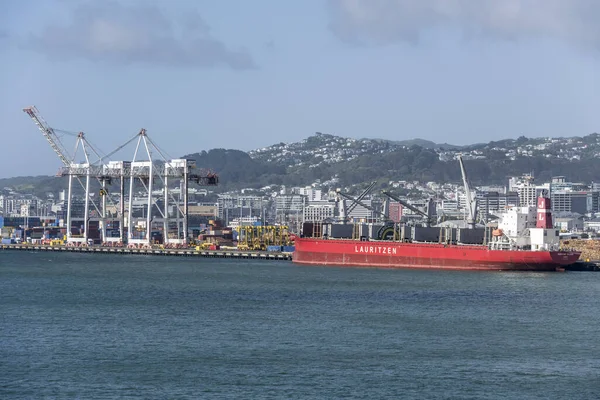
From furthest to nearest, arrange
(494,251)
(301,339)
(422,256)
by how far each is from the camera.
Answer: (422,256), (494,251), (301,339)

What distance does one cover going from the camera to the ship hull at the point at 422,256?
5684 centimetres

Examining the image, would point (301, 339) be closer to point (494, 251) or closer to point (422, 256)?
point (494, 251)

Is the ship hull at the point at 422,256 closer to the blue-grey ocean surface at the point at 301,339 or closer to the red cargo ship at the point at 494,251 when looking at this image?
the red cargo ship at the point at 494,251

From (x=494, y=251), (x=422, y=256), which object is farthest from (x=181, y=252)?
(x=494, y=251)

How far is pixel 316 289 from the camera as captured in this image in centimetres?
4594

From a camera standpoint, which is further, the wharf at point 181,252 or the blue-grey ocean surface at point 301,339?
the wharf at point 181,252

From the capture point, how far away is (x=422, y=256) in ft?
201

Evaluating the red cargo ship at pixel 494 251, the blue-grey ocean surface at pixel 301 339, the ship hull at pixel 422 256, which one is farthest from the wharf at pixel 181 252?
the blue-grey ocean surface at pixel 301 339

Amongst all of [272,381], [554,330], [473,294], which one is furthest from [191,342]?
[473,294]

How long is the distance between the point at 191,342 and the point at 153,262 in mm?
Result: 43045

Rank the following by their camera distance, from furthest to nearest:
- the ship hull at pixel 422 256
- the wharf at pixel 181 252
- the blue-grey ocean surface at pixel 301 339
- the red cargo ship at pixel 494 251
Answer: the wharf at pixel 181 252 → the red cargo ship at pixel 494 251 → the ship hull at pixel 422 256 → the blue-grey ocean surface at pixel 301 339

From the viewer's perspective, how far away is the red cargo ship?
57.0 meters

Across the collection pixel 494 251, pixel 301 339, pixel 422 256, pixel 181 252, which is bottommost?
pixel 301 339

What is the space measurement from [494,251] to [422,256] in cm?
475
